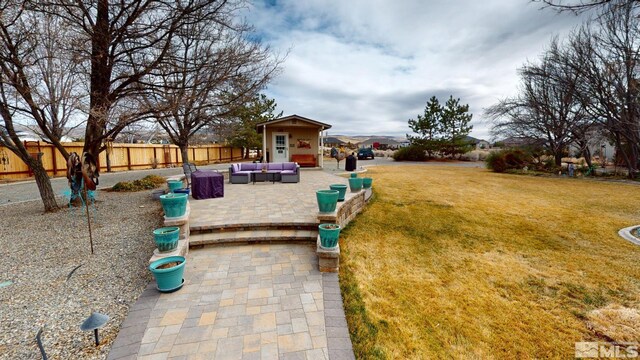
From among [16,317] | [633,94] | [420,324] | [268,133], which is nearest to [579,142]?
[633,94]

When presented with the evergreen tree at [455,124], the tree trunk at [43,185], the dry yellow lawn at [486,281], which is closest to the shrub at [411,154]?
the evergreen tree at [455,124]

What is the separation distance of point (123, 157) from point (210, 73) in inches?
532

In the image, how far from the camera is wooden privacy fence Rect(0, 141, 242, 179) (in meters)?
11.7

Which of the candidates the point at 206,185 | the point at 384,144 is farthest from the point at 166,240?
the point at 384,144

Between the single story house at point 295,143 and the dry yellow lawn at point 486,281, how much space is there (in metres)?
8.55

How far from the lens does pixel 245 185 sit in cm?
934

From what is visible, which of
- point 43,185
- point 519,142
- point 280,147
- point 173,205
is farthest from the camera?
point 519,142

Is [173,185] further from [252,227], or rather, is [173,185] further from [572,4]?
[572,4]

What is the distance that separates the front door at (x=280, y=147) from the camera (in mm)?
14867

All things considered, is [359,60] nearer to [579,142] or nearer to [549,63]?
[549,63]

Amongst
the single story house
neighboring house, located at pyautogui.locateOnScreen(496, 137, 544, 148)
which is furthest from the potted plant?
neighboring house, located at pyautogui.locateOnScreen(496, 137, 544, 148)

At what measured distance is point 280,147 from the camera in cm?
1497

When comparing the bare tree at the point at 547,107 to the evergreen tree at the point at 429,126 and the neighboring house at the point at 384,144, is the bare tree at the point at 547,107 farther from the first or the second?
the neighboring house at the point at 384,144

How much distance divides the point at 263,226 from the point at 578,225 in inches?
278
